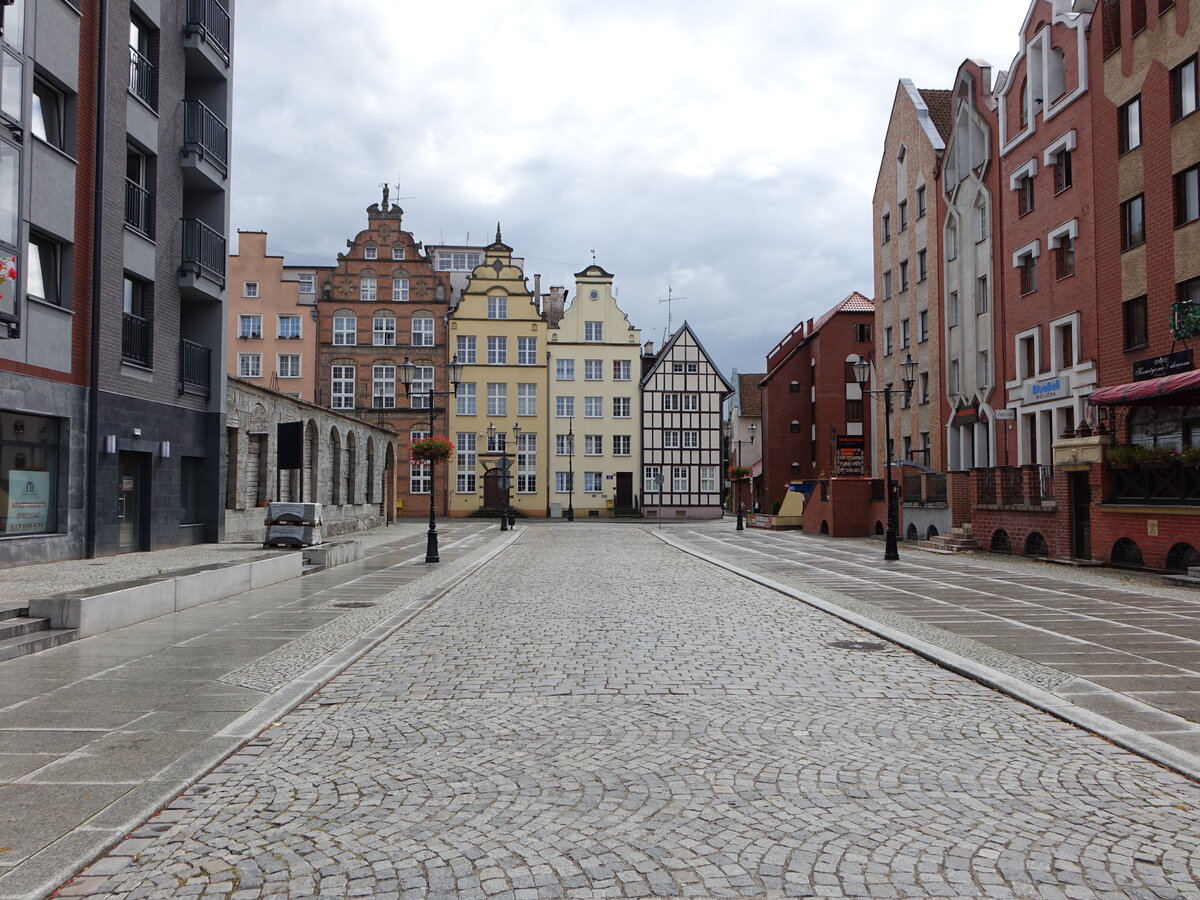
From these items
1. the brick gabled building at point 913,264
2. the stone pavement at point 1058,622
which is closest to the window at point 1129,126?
Result: the stone pavement at point 1058,622

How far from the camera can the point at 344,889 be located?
373 cm

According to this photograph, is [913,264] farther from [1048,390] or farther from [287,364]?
[287,364]

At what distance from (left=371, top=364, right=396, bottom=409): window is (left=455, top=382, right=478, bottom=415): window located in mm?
4254

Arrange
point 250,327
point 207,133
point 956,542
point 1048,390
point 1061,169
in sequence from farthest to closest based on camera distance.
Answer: point 250,327, point 956,542, point 1048,390, point 1061,169, point 207,133

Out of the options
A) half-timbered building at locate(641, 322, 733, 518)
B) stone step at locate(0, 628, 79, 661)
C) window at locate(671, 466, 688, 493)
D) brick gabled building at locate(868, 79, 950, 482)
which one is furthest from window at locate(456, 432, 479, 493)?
stone step at locate(0, 628, 79, 661)

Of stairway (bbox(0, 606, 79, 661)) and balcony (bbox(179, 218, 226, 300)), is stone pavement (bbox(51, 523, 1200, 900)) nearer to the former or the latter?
stairway (bbox(0, 606, 79, 661))

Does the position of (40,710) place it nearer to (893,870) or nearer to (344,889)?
(344,889)

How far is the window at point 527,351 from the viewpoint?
64.0 meters

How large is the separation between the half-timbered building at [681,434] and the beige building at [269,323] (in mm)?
22294

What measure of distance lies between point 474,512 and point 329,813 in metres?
57.8

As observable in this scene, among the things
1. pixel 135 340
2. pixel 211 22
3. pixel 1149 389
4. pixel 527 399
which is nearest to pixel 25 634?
pixel 135 340

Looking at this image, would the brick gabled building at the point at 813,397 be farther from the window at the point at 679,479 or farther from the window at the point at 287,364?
Answer: the window at the point at 287,364

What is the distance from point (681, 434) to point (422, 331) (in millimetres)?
18558

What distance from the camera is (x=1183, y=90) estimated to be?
20.6 metres
